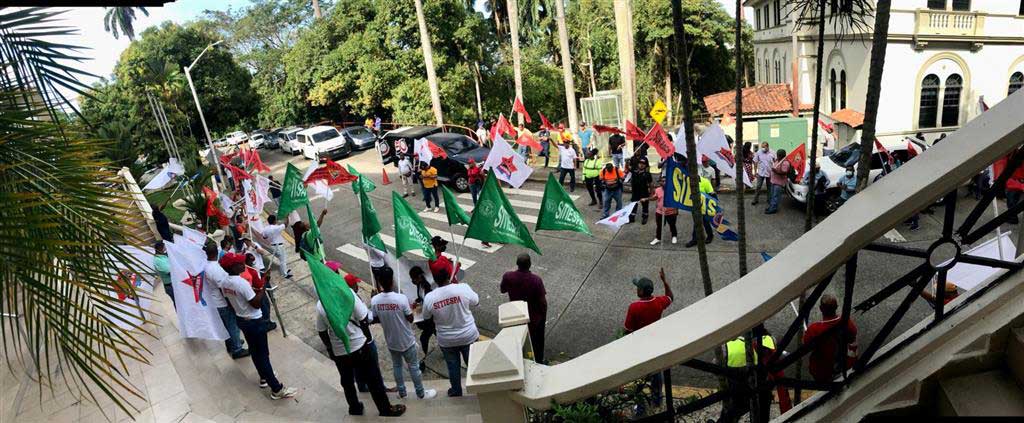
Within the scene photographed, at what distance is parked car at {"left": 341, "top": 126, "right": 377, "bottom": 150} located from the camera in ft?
90.7

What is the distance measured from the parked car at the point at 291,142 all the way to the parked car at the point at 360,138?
2.72 meters

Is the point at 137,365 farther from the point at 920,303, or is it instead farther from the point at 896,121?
the point at 896,121

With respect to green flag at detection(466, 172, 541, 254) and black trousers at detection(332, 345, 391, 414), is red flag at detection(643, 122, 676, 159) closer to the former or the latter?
green flag at detection(466, 172, 541, 254)

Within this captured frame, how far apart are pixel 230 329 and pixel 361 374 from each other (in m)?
2.55

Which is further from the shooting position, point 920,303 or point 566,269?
point 566,269

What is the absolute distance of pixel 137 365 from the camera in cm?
746

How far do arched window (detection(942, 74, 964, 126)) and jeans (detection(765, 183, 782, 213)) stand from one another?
1307 centimetres

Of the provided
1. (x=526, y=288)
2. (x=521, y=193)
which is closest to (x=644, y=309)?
(x=526, y=288)

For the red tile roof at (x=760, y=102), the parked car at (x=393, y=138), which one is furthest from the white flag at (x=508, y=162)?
the red tile roof at (x=760, y=102)

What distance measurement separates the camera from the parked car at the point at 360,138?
2766 cm

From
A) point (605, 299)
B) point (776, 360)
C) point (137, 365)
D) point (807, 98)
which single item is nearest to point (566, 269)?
point (605, 299)

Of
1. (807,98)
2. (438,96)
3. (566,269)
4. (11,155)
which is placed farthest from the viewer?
(807,98)

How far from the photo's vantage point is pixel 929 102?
20656 millimetres

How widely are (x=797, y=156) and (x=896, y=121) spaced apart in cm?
1213
